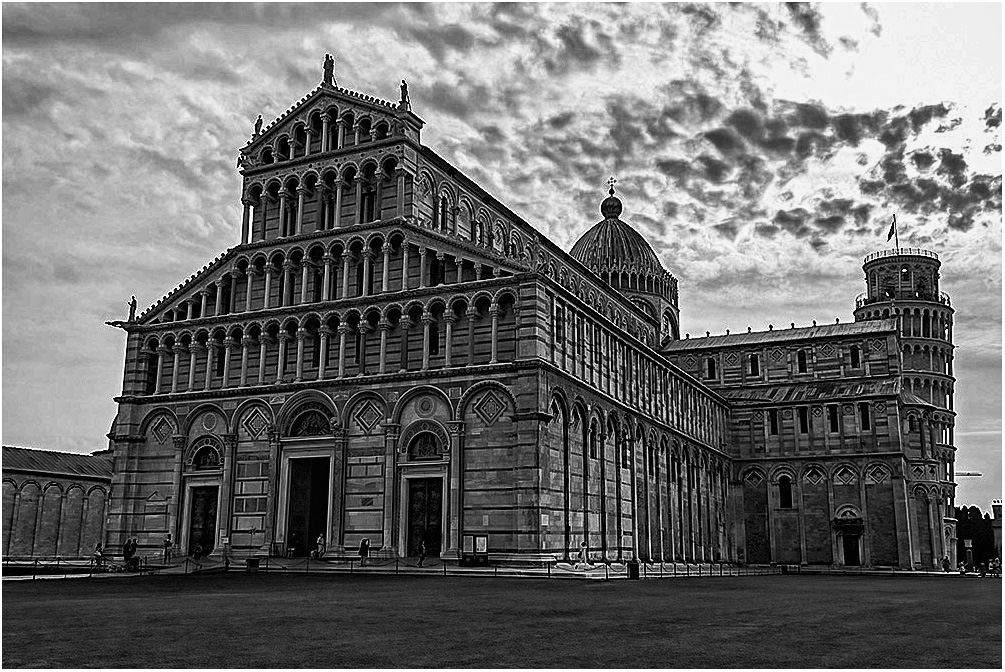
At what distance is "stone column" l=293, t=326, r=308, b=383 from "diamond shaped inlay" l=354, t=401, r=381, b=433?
3978 mm

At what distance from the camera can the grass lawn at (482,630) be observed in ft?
39.0

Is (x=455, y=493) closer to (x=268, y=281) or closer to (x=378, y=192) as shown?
(x=268, y=281)

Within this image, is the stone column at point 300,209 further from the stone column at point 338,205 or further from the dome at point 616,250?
the dome at point 616,250

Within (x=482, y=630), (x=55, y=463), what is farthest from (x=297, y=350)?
(x=482, y=630)

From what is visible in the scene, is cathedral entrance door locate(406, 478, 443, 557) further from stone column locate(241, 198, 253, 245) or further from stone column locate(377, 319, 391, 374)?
stone column locate(241, 198, 253, 245)

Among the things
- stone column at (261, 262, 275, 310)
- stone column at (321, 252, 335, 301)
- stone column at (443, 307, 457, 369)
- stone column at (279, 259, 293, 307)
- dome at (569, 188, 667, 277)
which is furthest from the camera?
dome at (569, 188, 667, 277)

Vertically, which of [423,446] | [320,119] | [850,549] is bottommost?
[850,549]

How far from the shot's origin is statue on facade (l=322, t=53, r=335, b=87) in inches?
1983

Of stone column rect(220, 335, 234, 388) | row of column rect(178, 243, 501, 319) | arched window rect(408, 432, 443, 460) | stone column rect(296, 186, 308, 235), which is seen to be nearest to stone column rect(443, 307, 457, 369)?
row of column rect(178, 243, 501, 319)

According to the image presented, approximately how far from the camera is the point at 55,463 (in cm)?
6538

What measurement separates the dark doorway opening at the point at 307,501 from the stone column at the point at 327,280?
26.7ft

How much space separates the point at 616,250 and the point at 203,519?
49018 mm

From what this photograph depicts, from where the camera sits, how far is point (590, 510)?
4481 cm

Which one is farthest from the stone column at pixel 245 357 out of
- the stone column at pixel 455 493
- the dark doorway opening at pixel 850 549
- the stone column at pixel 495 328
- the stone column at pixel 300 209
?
the dark doorway opening at pixel 850 549
